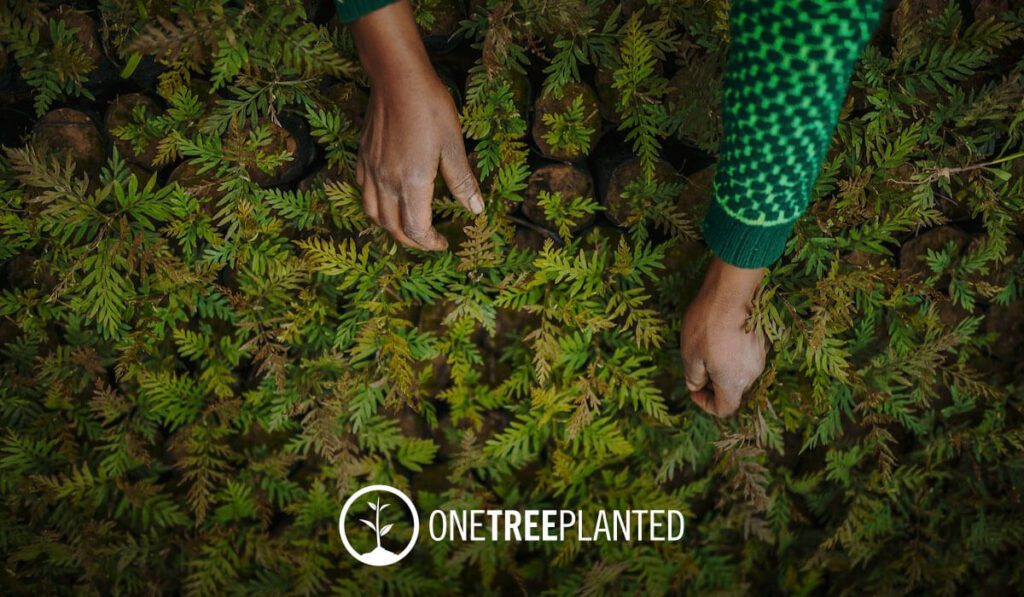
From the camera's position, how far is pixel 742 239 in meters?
1.25

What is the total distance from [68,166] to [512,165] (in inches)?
43.8

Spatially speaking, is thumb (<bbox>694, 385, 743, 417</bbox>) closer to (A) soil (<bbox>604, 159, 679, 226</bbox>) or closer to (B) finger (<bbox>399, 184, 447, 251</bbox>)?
(A) soil (<bbox>604, 159, 679, 226</bbox>)

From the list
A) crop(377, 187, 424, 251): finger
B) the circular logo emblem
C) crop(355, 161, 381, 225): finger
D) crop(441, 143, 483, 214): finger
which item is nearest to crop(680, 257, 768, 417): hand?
crop(441, 143, 483, 214): finger

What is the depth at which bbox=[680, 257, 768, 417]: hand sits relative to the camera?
1.46m

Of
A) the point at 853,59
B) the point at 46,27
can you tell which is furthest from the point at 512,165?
the point at 46,27

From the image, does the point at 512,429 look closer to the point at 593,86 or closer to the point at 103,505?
the point at 593,86

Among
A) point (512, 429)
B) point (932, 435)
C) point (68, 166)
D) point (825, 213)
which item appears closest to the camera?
point (68, 166)

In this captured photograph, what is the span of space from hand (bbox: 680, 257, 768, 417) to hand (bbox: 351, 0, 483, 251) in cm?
61

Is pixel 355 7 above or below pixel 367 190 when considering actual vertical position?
above

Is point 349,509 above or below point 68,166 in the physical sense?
below

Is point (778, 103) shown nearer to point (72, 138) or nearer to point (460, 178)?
point (460, 178)

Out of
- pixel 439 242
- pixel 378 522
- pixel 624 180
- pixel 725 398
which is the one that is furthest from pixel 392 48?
pixel 378 522

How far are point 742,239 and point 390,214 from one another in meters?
0.81

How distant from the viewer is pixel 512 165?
160 cm
